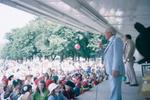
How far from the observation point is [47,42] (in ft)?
118

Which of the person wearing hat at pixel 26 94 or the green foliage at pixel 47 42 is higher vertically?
the green foliage at pixel 47 42

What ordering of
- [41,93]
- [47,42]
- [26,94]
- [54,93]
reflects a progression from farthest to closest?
[47,42]
[41,93]
[26,94]
[54,93]

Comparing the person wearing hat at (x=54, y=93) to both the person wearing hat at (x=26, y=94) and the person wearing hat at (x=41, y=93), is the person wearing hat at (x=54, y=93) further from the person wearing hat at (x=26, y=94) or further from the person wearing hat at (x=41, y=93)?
the person wearing hat at (x=26, y=94)

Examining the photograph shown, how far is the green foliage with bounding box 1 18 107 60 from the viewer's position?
107 ft

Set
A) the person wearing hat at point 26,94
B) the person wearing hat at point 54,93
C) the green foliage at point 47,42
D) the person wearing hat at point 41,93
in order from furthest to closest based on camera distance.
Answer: the green foliage at point 47,42 → the person wearing hat at point 41,93 → the person wearing hat at point 26,94 → the person wearing hat at point 54,93

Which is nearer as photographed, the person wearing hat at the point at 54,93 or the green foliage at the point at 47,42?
the person wearing hat at the point at 54,93

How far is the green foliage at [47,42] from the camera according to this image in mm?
32594

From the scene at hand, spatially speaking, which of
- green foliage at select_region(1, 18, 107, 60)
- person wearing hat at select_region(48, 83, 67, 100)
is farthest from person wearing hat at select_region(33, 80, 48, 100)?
green foliage at select_region(1, 18, 107, 60)

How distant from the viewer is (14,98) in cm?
620

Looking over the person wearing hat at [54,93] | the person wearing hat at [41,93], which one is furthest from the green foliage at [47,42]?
the person wearing hat at [54,93]

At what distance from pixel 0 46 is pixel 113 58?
4158 centimetres

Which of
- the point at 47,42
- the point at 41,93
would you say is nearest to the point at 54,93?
the point at 41,93

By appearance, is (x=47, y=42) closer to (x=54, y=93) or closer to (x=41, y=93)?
(x=41, y=93)

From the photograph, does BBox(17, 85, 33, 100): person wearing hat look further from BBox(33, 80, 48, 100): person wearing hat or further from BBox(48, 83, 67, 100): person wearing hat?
BBox(48, 83, 67, 100): person wearing hat
